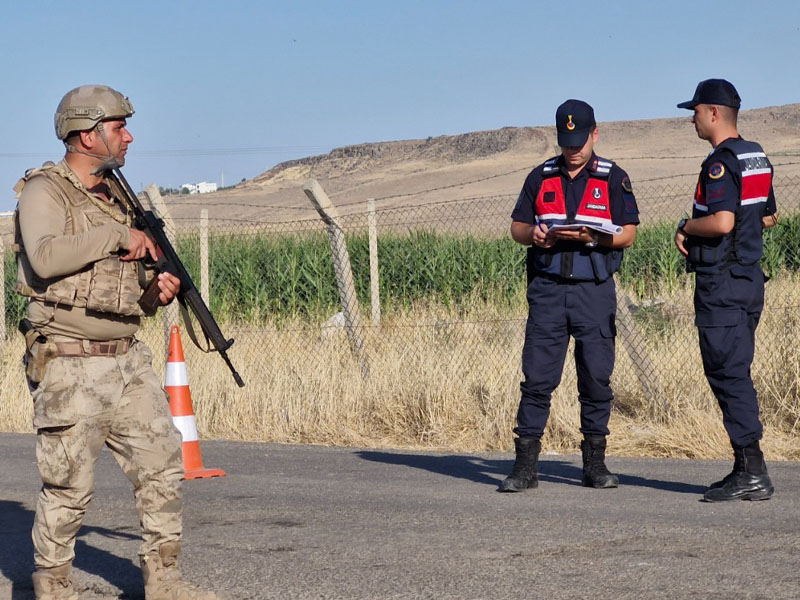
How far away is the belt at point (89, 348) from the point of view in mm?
4480

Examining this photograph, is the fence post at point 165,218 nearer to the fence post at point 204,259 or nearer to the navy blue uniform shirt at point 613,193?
the fence post at point 204,259

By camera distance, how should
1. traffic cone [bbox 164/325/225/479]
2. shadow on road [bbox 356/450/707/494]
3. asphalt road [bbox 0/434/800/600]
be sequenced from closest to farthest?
asphalt road [bbox 0/434/800/600]
shadow on road [bbox 356/450/707/494]
traffic cone [bbox 164/325/225/479]

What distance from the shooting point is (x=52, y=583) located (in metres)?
4.50

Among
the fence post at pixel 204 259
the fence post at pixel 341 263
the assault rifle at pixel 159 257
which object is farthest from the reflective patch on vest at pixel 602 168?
the fence post at pixel 204 259

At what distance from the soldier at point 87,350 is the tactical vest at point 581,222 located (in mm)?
2681

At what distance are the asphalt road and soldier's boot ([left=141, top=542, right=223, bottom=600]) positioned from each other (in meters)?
0.36

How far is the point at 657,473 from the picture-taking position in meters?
7.51

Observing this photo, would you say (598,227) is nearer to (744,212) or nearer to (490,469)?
(744,212)

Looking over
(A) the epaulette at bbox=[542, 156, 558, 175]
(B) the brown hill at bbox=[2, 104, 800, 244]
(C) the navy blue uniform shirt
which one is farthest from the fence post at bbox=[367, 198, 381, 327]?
(B) the brown hill at bbox=[2, 104, 800, 244]

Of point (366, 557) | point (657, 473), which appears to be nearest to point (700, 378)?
point (657, 473)

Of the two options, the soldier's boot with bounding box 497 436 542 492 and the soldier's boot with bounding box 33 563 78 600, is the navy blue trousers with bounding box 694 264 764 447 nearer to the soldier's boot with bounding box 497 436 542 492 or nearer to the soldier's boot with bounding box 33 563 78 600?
the soldier's boot with bounding box 497 436 542 492

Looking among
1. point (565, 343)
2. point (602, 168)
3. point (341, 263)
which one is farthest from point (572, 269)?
point (341, 263)

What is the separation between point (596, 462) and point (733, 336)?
1131mm

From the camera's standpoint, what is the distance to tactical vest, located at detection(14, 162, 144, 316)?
14.5 ft
